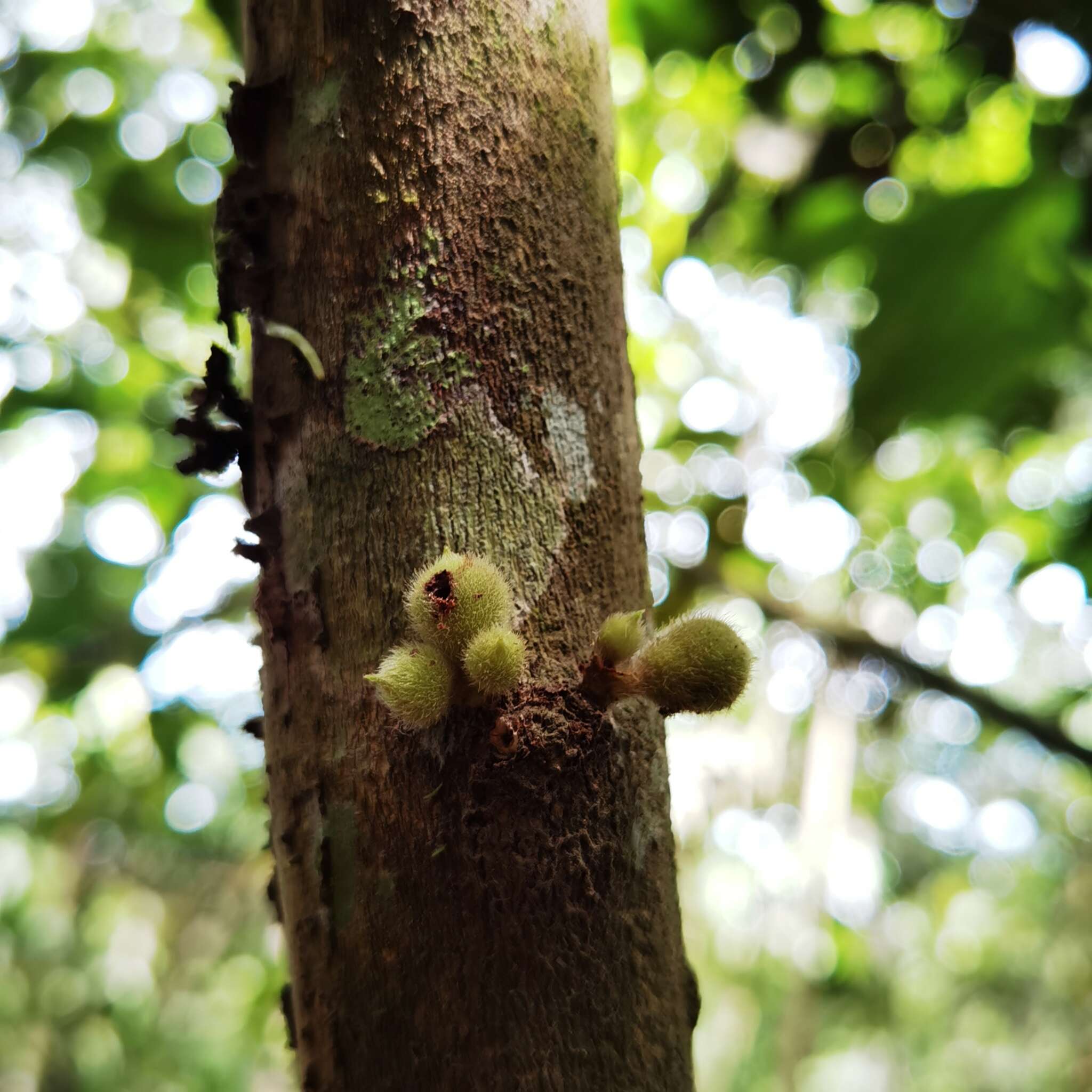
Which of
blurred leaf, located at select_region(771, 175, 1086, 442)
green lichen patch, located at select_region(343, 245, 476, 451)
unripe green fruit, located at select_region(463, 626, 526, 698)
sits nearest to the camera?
unripe green fruit, located at select_region(463, 626, 526, 698)

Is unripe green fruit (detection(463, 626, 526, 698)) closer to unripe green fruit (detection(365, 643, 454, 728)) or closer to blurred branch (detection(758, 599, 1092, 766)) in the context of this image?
unripe green fruit (detection(365, 643, 454, 728))

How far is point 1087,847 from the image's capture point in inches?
634

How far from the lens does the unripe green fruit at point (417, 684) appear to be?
0.88 m

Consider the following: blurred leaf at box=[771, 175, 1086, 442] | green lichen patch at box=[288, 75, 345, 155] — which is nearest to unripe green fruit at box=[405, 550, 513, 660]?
green lichen patch at box=[288, 75, 345, 155]

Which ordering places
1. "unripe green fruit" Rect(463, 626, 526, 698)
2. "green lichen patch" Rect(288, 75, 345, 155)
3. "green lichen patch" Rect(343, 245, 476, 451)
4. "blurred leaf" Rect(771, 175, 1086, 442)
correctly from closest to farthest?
"unripe green fruit" Rect(463, 626, 526, 698)
"green lichen patch" Rect(343, 245, 476, 451)
"green lichen patch" Rect(288, 75, 345, 155)
"blurred leaf" Rect(771, 175, 1086, 442)

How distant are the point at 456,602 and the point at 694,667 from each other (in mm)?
251

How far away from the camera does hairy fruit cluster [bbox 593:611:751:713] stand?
91 centimetres

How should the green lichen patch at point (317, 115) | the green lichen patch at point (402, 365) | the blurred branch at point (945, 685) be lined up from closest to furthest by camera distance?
the green lichen patch at point (402, 365), the green lichen patch at point (317, 115), the blurred branch at point (945, 685)

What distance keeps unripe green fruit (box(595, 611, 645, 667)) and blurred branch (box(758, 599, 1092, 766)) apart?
2438mm

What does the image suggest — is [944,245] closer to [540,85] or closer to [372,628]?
[540,85]

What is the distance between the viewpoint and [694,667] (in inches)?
36.0

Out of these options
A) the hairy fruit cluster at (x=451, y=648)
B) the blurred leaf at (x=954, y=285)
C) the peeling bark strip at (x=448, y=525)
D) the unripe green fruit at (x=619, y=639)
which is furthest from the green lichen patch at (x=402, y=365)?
the blurred leaf at (x=954, y=285)

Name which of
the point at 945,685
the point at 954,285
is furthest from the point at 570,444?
the point at 945,685

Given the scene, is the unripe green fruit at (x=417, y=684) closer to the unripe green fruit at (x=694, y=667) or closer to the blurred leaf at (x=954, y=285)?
the unripe green fruit at (x=694, y=667)
